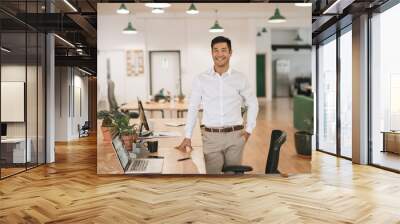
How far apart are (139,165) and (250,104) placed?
1.85 meters

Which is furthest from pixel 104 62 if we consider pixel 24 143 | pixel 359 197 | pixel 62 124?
pixel 62 124

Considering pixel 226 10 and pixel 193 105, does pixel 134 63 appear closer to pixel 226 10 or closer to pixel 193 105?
pixel 193 105

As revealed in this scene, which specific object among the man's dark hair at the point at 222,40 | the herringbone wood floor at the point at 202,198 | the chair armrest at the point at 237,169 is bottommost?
the herringbone wood floor at the point at 202,198

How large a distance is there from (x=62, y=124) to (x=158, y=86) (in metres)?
8.87

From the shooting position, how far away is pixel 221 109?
20.9 feet

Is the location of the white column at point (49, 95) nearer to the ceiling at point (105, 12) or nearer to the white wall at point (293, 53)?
the ceiling at point (105, 12)

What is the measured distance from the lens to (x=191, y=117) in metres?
6.51

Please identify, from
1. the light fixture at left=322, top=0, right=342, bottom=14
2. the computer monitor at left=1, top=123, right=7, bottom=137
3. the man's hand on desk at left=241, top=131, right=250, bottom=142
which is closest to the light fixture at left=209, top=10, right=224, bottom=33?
the man's hand on desk at left=241, top=131, right=250, bottom=142

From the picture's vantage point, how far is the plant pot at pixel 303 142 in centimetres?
663

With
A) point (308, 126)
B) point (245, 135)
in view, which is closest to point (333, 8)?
point (308, 126)

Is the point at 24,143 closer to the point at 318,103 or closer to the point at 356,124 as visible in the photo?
the point at 356,124

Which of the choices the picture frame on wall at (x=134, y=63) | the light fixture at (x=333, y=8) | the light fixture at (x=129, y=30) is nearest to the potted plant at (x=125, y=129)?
the picture frame on wall at (x=134, y=63)

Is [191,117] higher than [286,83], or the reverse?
[286,83]

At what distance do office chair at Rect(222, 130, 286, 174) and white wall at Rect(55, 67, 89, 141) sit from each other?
245 inches
